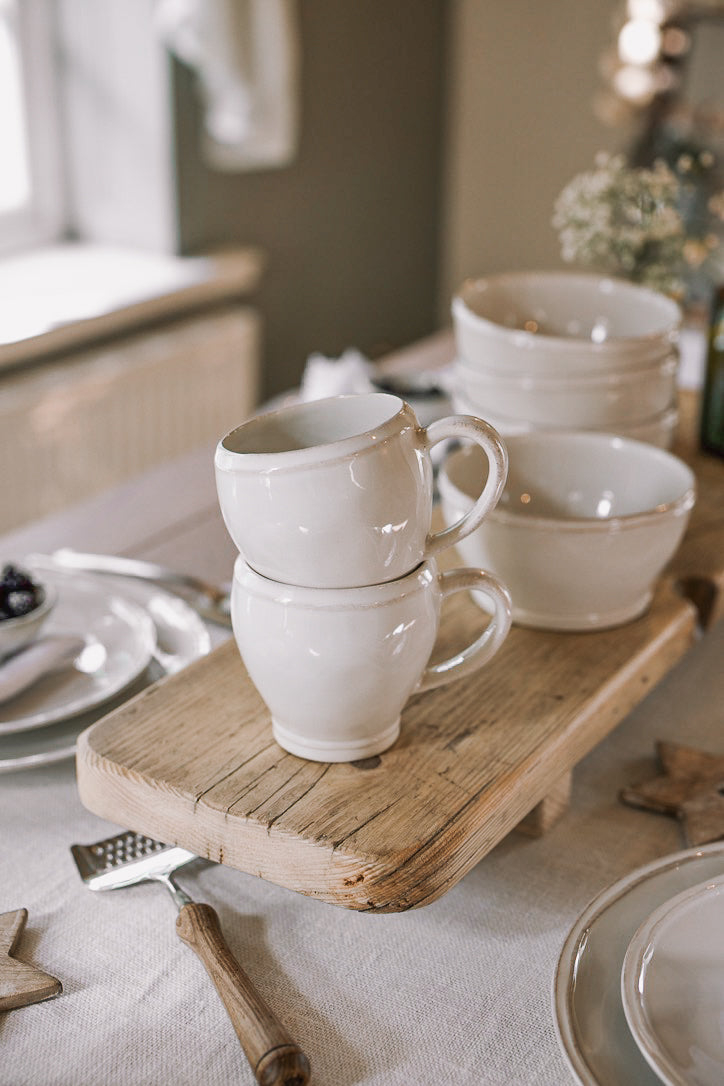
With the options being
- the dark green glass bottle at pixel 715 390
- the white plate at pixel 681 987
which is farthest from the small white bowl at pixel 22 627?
the dark green glass bottle at pixel 715 390

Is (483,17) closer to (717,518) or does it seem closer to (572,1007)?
(717,518)

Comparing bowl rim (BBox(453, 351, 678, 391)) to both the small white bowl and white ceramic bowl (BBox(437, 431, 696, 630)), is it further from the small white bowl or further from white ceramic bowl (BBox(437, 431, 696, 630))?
the small white bowl

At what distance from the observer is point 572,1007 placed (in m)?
0.52

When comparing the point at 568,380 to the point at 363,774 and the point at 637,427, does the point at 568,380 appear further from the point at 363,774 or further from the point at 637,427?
the point at 363,774

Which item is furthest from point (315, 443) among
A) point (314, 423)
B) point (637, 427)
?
point (637, 427)

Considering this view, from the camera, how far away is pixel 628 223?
4.56 ft

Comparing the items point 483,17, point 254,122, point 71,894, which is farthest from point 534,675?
point 483,17

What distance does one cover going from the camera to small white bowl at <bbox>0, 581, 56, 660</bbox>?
31.0 inches


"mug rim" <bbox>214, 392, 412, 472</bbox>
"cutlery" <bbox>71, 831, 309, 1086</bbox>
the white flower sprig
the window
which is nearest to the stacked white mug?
"mug rim" <bbox>214, 392, 412, 472</bbox>

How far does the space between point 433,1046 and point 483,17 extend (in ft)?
10.6

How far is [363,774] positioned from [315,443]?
0.19m

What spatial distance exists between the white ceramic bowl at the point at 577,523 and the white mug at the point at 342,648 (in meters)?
0.12

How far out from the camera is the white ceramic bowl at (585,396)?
92 cm

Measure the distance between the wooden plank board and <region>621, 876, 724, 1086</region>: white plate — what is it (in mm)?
109
